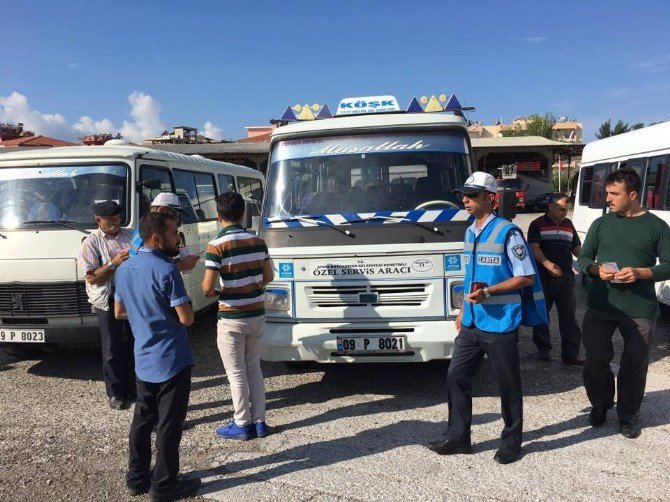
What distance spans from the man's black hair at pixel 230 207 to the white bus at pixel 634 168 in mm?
5625

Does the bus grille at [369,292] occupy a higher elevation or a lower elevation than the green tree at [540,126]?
lower

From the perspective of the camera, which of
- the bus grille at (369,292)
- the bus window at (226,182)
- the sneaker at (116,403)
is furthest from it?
the bus window at (226,182)

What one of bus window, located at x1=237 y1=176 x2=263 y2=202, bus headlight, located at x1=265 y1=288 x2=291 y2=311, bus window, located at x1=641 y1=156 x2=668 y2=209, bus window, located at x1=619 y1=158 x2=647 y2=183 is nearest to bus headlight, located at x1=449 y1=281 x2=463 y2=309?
bus headlight, located at x1=265 y1=288 x2=291 y2=311

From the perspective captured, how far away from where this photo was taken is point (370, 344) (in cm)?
450

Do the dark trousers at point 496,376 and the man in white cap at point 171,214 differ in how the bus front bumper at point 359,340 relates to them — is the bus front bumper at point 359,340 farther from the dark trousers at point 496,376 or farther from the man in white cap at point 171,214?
the man in white cap at point 171,214

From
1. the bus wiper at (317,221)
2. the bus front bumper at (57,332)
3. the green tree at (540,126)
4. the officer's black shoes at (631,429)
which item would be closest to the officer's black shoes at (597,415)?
the officer's black shoes at (631,429)

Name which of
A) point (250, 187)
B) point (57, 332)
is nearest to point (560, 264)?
point (57, 332)

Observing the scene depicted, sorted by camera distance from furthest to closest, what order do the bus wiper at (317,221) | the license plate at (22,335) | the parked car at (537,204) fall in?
the parked car at (537,204) → the license plate at (22,335) → the bus wiper at (317,221)

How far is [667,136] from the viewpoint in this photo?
702cm

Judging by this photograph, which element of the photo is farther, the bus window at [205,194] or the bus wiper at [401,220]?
the bus window at [205,194]

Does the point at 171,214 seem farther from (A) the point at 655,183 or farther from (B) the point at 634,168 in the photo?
(B) the point at 634,168

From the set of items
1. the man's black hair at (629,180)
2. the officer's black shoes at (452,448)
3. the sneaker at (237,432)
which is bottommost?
the sneaker at (237,432)

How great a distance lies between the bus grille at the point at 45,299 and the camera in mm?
5273

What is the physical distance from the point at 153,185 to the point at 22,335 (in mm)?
2071
